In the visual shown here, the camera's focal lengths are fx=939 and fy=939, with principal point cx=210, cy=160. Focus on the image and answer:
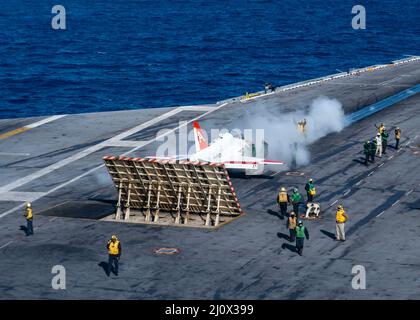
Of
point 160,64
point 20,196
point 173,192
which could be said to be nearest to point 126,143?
point 20,196

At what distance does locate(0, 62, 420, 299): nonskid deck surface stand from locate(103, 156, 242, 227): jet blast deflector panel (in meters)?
1.54

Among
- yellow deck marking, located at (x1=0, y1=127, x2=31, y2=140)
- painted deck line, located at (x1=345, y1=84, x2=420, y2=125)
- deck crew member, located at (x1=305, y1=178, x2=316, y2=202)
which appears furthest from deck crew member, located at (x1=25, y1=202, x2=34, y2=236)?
painted deck line, located at (x1=345, y1=84, x2=420, y2=125)

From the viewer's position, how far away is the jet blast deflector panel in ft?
195

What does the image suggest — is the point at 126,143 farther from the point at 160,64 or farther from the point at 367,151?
the point at 160,64

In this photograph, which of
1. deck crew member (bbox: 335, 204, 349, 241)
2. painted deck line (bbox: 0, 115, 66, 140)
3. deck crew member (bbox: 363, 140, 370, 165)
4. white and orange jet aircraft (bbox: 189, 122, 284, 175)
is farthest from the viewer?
painted deck line (bbox: 0, 115, 66, 140)

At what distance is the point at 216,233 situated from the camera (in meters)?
58.2

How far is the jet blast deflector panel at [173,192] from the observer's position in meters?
59.6

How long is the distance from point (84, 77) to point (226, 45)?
39640mm

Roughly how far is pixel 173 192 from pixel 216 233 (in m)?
4.67

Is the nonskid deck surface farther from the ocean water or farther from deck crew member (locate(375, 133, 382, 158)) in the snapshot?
the ocean water

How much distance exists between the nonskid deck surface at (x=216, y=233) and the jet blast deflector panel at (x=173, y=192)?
154cm

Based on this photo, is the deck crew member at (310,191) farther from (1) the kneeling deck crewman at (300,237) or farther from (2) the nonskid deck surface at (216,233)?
(1) the kneeling deck crewman at (300,237)

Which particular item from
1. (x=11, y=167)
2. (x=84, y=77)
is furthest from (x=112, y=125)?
(x=84, y=77)
